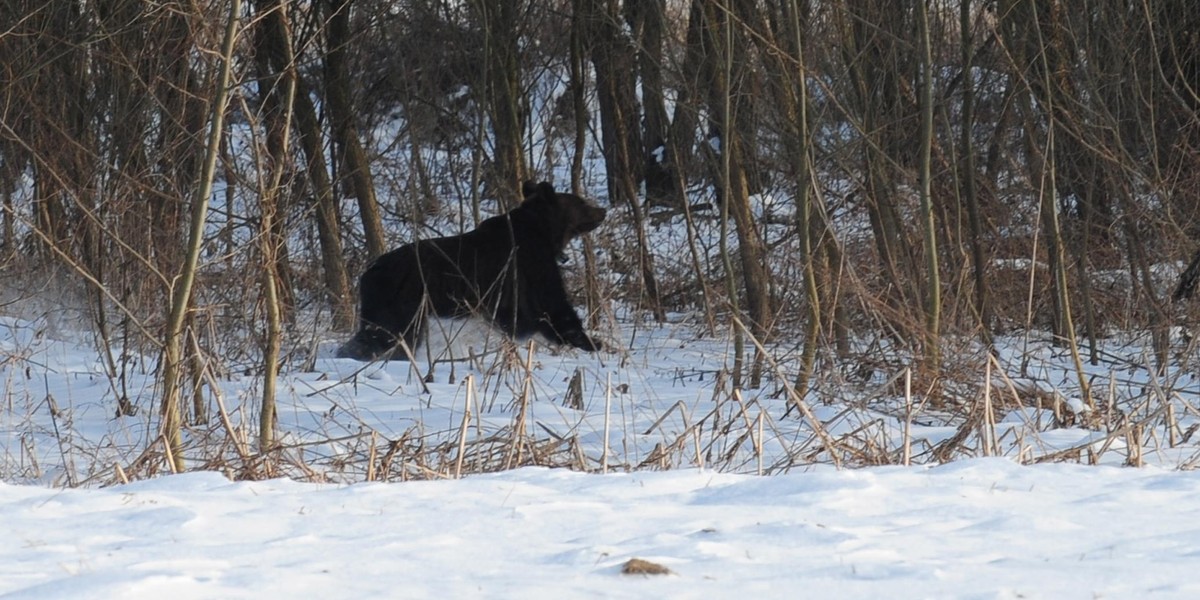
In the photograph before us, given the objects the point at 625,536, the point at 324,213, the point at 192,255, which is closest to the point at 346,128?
the point at 324,213

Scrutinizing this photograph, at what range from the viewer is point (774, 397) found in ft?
27.7

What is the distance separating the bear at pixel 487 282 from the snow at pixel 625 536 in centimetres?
564

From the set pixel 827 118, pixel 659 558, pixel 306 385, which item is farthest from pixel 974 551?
pixel 827 118

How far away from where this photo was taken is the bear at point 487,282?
10.5 metres

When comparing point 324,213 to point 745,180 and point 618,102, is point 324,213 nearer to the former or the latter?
point 618,102

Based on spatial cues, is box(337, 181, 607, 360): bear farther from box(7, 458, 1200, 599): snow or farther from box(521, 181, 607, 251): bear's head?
box(7, 458, 1200, 599): snow

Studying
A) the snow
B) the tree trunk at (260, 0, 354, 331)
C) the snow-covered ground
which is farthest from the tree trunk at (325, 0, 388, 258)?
the snow

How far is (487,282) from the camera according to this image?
10.9 m

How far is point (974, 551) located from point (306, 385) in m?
6.36

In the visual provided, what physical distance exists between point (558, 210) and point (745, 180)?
65.8 inches

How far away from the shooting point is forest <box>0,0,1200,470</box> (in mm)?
7926

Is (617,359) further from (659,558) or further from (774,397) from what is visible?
(659,558)

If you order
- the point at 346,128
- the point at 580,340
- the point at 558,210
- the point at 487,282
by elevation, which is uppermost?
the point at 346,128

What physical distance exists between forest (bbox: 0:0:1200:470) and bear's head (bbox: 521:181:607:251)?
0.49 m
